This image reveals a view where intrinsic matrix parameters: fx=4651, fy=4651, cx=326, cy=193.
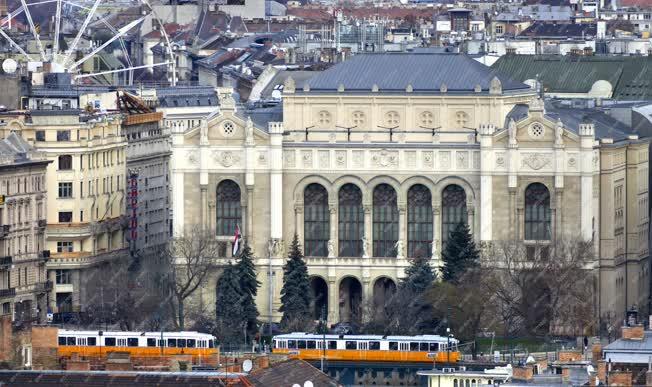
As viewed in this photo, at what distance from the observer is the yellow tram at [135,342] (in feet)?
565

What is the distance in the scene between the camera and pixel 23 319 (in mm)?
180750

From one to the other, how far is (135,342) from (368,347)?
369 inches

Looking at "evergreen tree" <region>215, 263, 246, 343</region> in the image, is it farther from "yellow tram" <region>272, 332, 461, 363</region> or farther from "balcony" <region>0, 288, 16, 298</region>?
"balcony" <region>0, 288, 16, 298</region>

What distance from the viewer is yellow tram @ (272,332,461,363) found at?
176 meters

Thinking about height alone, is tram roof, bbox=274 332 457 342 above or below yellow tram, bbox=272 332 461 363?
above

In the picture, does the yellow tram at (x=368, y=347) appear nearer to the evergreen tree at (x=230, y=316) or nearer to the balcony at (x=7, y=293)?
the evergreen tree at (x=230, y=316)

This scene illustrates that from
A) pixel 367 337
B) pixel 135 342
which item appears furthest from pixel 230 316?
pixel 135 342

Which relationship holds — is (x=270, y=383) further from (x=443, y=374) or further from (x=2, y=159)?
(x=2, y=159)

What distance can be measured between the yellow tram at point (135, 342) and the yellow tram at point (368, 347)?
3361 millimetres

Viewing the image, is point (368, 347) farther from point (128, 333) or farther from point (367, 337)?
point (128, 333)

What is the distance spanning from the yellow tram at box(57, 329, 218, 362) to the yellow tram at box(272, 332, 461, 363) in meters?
3.36

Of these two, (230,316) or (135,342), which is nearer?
(135,342)

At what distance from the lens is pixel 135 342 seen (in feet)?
576

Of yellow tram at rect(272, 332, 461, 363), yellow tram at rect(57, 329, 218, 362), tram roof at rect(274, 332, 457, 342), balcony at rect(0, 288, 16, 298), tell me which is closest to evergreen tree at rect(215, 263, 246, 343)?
tram roof at rect(274, 332, 457, 342)
